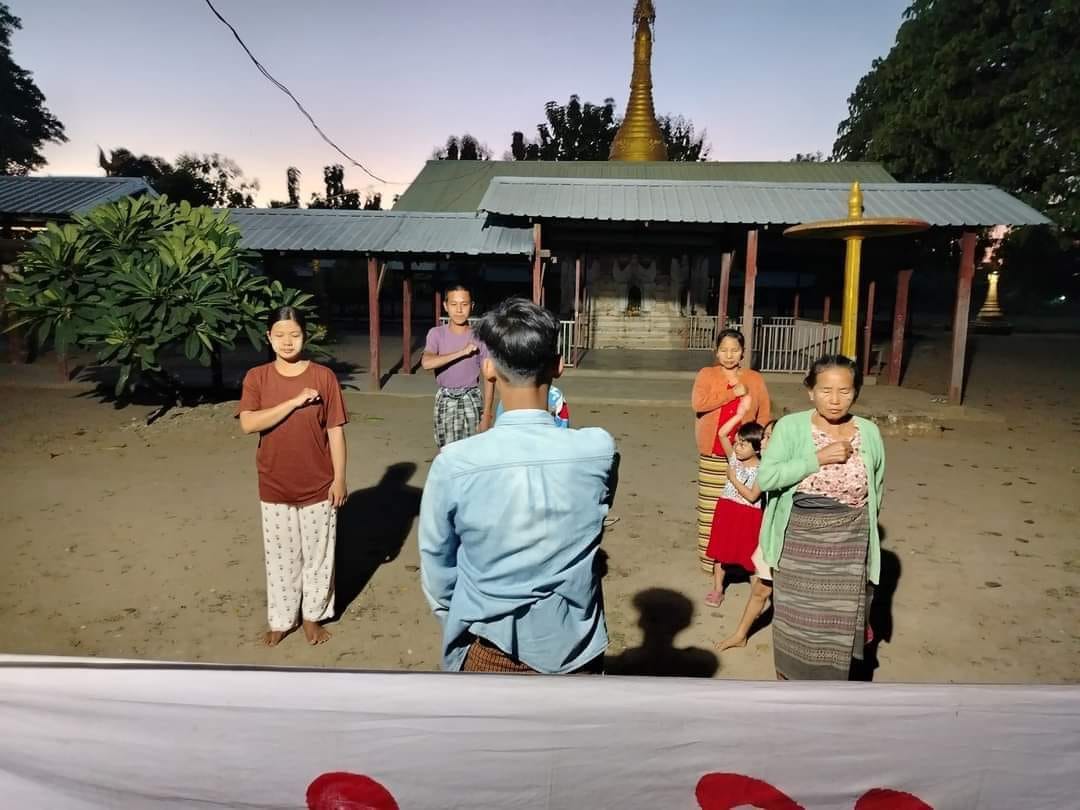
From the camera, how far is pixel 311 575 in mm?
3854

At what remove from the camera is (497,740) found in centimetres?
169

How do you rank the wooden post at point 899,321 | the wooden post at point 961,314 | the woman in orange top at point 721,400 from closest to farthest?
the woman in orange top at point 721,400, the wooden post at point 961,314, the wooden post at point 899,321

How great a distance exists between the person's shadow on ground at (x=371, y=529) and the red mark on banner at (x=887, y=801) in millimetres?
3286

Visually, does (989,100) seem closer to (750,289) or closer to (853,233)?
(750,289)

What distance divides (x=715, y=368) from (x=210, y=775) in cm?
343

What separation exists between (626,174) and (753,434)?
59.2ft

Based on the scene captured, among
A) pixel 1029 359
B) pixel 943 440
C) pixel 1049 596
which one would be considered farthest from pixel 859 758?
pixel 1029 359

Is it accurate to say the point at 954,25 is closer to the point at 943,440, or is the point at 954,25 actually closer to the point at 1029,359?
the point at 1029,359

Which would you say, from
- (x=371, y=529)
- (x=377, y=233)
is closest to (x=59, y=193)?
(x=377, y=233)

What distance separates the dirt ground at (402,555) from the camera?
3.93 metres

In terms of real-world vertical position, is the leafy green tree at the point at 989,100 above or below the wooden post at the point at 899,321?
above

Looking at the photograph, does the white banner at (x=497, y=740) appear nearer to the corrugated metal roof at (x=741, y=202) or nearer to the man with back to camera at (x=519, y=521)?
the man with back to camera at (x=519, y=521)

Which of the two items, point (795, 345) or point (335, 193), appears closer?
point (795, 345)

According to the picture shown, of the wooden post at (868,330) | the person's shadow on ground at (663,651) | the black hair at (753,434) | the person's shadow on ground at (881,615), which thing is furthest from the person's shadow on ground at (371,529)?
the wooden post at (868,330)
